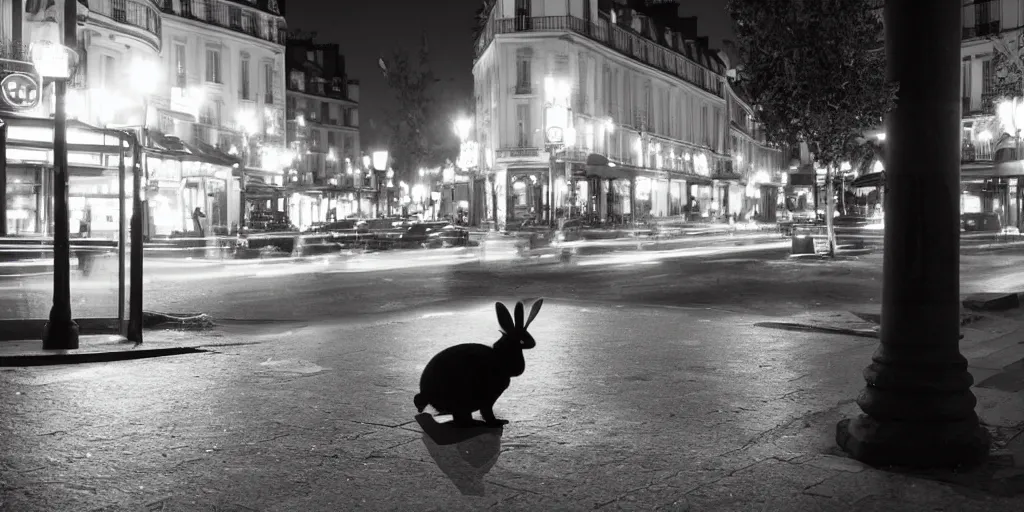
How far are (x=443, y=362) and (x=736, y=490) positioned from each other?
216 cm

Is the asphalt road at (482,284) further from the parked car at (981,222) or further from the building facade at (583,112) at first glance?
the building facade at (583,112)

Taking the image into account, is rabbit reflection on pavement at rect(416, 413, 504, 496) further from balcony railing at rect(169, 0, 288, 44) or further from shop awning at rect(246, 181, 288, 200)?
balcony railing at rect(169, 0, 288, 44)

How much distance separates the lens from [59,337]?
985 cm

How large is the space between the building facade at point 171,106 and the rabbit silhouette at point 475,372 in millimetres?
7052

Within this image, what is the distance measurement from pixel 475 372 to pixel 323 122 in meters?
86.3

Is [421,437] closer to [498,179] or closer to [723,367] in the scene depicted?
[723,367]

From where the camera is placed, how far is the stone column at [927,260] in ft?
16.6

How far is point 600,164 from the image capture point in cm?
4400

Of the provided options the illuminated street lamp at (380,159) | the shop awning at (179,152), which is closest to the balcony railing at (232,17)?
the illuminated street lamp at (380,159)

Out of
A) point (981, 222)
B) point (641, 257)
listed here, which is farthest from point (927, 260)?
point (981, 222)

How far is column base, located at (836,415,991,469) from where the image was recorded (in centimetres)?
507

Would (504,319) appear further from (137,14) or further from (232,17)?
(232,17)

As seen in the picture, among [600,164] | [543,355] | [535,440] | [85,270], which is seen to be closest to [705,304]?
[543,355]

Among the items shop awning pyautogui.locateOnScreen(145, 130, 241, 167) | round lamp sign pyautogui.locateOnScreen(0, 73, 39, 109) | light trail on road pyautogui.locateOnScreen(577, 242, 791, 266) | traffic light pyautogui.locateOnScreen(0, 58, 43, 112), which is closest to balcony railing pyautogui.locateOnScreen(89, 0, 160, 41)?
shop awning pyautogui.locateOnScreen(145, 130, 241, 167)
